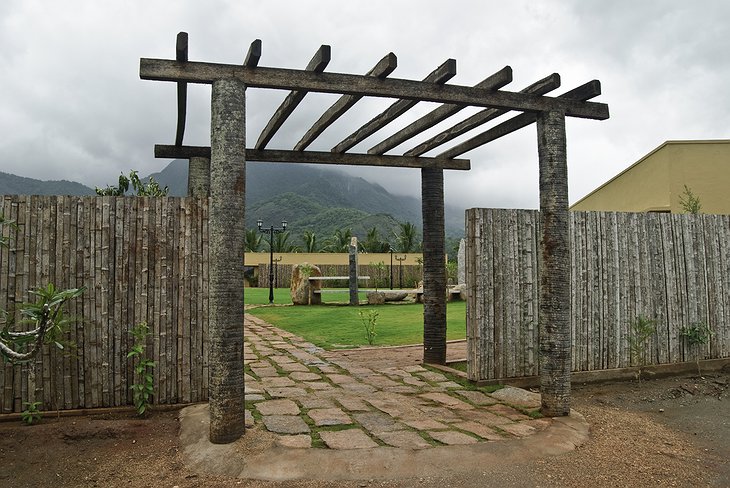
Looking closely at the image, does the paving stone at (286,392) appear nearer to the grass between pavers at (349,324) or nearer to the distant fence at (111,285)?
the distant fence at (111,285)

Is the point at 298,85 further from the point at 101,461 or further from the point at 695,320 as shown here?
the point at 695,320

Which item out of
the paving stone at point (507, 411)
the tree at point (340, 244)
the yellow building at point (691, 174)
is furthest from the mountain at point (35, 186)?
the paving stone at point (507, 411)

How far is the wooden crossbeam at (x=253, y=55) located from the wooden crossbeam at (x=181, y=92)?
1.50 ft

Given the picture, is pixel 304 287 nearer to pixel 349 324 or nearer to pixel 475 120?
pixel 349 324

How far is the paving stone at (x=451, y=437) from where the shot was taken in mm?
4020

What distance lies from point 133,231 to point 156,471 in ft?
7.22

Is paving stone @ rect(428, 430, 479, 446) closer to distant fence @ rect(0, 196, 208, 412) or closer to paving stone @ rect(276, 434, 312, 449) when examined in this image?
paving stone @ rect(276, 434, 312, 449)

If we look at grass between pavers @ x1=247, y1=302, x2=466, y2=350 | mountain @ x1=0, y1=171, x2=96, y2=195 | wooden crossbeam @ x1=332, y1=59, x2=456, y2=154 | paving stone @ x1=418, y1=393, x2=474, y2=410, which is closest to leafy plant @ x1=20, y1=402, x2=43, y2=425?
paving stone @ x1=418, y1=393, x2=474, y2=410

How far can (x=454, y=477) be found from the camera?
3.42 m

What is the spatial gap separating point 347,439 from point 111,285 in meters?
2.52

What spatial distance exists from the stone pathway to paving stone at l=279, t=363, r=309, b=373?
1cm

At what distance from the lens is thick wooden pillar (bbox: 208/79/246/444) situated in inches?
157

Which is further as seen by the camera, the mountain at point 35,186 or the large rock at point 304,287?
the mountain at point 35,186

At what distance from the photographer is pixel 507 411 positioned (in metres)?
4.95
